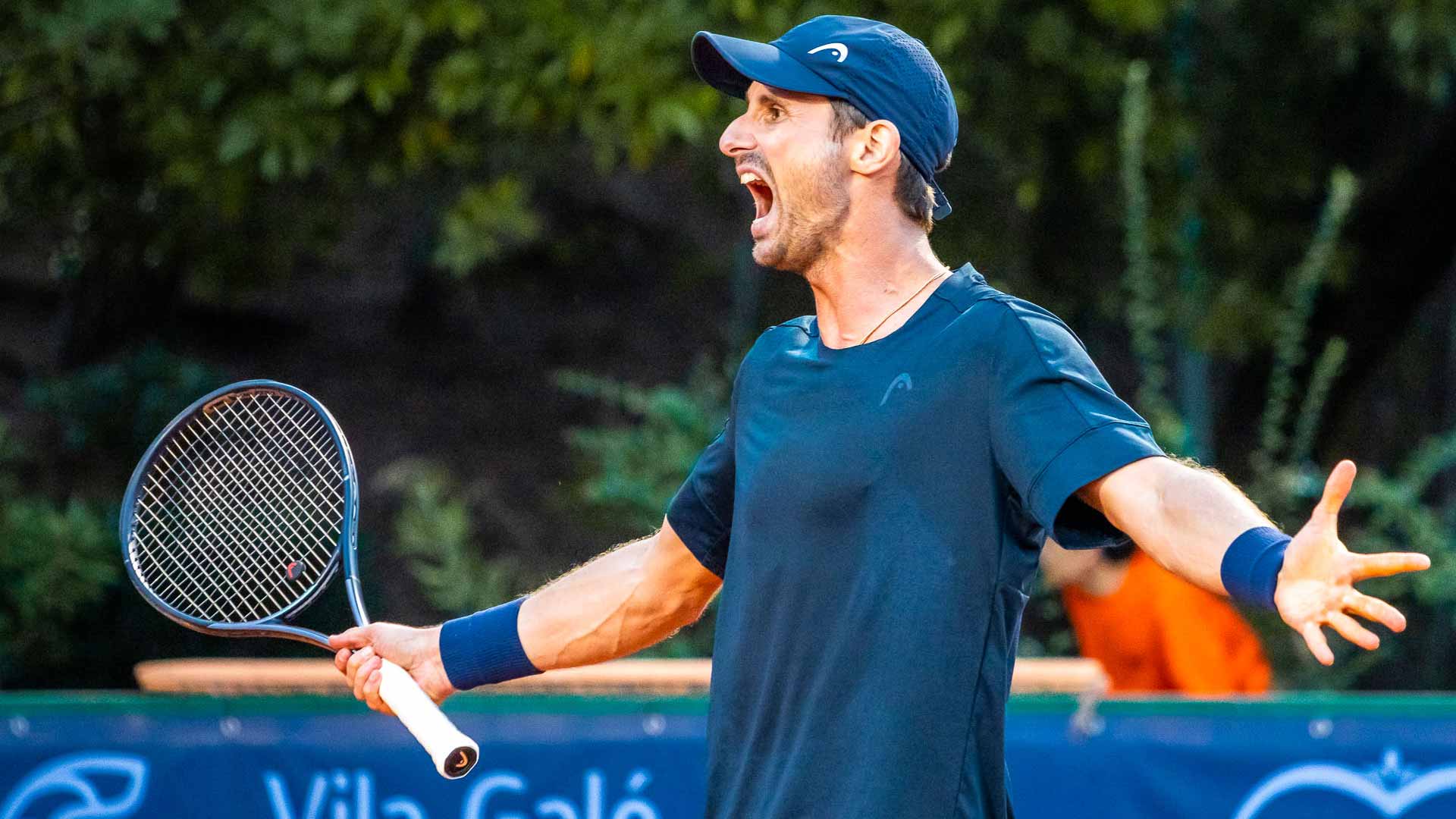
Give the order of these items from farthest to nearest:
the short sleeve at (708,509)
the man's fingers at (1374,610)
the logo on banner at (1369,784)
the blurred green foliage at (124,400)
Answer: the blurred green foliage at (124,400) → the logo on banner at (1369,784) → the short sleeve at (708,509) → the man's fingers at (1374,610)

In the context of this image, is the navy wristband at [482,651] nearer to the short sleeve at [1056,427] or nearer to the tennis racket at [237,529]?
the tennis racket at [237,529]

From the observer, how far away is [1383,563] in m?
1.88

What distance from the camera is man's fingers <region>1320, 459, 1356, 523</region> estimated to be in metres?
1.90

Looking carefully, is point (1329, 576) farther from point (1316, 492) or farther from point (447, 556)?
point (447, 556)

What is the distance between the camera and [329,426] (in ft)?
9.93

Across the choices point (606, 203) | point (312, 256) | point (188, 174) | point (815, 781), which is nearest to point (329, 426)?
point (815, 781)

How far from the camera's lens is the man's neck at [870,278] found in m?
2.51

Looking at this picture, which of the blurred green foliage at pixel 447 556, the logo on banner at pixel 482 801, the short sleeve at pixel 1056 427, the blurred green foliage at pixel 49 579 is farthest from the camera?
the blurred green foliage at pixel 447 556

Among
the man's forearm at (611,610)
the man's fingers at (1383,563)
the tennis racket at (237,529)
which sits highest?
the tennis racket at (237,529)

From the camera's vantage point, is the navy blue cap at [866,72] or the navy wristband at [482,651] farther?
the navy wristband at [482,651]

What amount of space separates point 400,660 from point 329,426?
0.43m

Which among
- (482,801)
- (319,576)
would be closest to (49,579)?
(482,801)

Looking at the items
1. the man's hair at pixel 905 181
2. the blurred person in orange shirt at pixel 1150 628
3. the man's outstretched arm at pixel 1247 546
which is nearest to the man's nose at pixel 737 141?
the man's hair at pixel 905 181

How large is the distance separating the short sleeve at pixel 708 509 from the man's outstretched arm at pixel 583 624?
Answer: 0.11 feet
